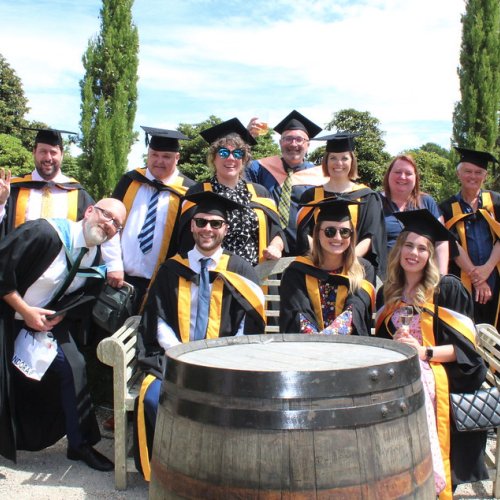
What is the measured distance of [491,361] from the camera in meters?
4.07

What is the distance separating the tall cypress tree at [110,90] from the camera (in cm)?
1198

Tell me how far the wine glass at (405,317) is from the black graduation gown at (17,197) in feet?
8.90

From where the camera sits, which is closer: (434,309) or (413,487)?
(413,487)

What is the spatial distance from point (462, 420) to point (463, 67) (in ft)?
32.6

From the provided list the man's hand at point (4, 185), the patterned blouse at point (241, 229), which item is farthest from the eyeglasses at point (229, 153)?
the man's hand at point (4, 185)

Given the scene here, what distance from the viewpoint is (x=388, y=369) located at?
2.14 m

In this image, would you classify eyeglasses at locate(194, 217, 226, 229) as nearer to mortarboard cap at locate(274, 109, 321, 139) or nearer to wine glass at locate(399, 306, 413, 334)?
wine glass at locate(399, 306, 413, 334)

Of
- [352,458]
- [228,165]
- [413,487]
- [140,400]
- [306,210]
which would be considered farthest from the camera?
[306,210]

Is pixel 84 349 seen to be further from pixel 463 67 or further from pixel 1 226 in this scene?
pixel 463 67

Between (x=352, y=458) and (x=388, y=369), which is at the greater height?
(x=388, y=369)

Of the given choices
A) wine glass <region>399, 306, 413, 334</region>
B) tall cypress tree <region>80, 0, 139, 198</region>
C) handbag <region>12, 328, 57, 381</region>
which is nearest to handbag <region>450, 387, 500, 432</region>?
wine glass <region>399, 306, 413, 334</region>

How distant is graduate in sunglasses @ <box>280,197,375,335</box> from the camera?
405cm

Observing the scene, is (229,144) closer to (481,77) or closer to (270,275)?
(270,275)

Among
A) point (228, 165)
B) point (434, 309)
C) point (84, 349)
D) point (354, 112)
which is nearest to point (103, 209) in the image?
point (228, 165)
